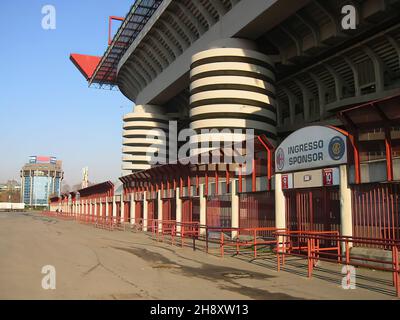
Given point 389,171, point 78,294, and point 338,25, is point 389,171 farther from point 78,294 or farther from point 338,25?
point 338,25

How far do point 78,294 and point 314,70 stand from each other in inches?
1558

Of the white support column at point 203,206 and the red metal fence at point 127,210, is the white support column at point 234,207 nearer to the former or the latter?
the white support column at point 203,206

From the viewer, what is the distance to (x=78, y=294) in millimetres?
8383

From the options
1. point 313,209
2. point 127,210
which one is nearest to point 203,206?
point 313,209

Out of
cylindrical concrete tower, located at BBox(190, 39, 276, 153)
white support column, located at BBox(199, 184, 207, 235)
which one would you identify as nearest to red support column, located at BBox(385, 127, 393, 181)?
white support column, located at BBox(199, 184, 207, 235)

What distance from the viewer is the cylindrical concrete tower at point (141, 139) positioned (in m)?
75.3

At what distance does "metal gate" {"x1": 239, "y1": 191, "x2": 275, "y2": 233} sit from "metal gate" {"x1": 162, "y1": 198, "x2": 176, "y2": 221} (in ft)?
38.7

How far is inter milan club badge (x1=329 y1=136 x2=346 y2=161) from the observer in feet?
47.8

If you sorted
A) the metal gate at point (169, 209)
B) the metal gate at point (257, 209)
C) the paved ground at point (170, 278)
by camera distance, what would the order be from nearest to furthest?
the paved ground at point (170, 278), the metal gate at point (257, 209), the metal gate at point (169, 209)

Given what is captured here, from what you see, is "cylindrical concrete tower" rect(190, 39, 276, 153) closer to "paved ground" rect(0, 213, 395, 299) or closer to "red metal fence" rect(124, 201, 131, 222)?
"red metal fence" rect(124, 201, 131, 222)

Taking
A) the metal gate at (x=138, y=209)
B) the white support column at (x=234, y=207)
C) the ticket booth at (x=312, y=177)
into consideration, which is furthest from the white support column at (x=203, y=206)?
the metal gate at (x=138, y=209)

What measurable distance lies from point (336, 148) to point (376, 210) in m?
2.73

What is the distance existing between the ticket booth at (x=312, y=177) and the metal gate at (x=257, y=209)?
5.06 feet
